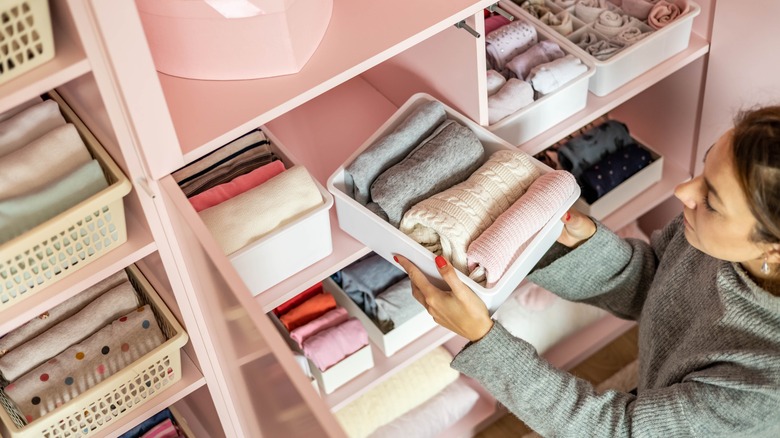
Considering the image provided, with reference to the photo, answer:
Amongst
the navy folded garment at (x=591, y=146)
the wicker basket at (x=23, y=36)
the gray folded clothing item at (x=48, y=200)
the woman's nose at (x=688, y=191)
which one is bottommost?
the navy folded garment at (x=591, y=146)

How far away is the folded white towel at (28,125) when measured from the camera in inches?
44.2

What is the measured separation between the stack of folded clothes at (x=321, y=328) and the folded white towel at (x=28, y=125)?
2.01ft

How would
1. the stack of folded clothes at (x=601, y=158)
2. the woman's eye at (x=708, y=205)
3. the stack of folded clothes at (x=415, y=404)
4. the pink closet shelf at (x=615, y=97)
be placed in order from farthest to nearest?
1. the stack of folded clothes at (x=415, y=404)
2. the stack of folded clothes at (x=601, y=158)
3. the pink closet shelf at (x=615, y=97)
4. the woman's eye at (x=708, y=205)

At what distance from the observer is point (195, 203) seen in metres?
1.29

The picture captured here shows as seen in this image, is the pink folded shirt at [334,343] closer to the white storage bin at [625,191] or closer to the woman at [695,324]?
the woman at [695,324]

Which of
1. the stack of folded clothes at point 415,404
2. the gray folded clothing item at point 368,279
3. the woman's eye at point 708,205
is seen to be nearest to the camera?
the woman's eye at point 708,205

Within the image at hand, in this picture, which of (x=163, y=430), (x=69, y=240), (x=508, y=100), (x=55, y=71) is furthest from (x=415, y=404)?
(x=55, y=71)

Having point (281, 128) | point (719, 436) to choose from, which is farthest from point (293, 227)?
point (719, 436)

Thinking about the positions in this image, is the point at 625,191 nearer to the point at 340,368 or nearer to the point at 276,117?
the point at 340,368

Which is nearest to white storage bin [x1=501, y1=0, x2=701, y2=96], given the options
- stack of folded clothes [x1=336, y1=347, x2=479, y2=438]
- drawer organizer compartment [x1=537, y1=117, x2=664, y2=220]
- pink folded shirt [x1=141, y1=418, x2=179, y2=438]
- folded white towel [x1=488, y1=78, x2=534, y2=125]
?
folded white towel [x1=488, y1=78, x2=534, y2=125]

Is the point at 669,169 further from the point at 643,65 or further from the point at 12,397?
the point at 12,397

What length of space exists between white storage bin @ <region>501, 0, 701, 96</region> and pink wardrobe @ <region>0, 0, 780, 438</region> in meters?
0.02

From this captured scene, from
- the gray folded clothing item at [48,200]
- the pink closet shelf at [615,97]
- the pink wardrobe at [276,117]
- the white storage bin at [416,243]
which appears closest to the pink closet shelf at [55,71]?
the pink wardrobe at [276,117]

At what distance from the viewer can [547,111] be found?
150cm
